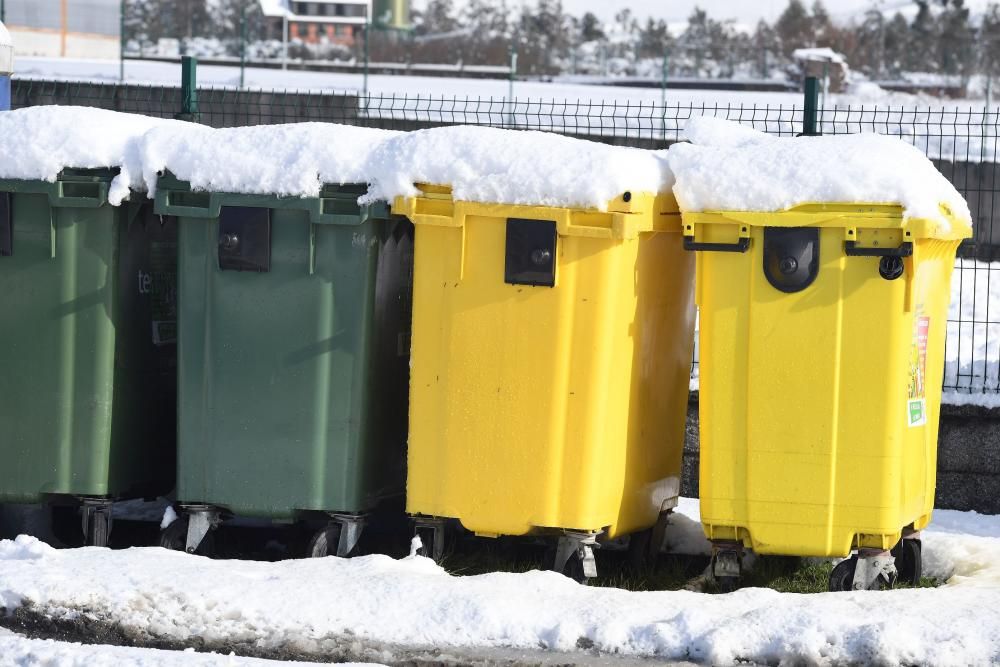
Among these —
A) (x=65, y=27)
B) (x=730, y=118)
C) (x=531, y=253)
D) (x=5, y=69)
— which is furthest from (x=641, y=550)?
(x=65, y=27)

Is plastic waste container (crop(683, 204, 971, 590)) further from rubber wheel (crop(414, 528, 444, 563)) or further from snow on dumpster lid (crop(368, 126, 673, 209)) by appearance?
rubber wheel (crop(414, 528, 444, 563))

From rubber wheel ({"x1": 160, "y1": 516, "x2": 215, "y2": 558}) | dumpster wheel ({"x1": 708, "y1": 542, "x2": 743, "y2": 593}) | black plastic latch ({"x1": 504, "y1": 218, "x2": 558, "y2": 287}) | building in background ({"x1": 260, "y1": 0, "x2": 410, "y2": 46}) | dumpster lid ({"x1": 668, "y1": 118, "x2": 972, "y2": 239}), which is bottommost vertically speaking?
rubber wheel ({"x1": 160, "y1": 516, "x2": 215, "y2": 558})

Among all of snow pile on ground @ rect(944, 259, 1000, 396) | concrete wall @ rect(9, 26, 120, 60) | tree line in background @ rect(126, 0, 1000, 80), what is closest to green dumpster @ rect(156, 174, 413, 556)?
snow pile on ground @ rect(944, 259, 1000, 396)

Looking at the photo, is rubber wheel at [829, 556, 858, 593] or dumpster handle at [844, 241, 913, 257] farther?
rubber wheel at [829, 556, 858, 593]

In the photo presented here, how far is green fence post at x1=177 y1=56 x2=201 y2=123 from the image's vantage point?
7363mm

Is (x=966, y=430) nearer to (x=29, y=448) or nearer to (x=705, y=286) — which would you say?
(x=705, y=286)

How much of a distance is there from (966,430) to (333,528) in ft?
9.93

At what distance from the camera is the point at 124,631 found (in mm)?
4336

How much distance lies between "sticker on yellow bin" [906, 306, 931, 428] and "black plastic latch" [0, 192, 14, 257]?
3.32 metres

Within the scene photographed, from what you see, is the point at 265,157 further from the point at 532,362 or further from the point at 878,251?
the point at 878,251

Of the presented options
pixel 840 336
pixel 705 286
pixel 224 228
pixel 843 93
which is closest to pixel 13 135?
pixel 224 228

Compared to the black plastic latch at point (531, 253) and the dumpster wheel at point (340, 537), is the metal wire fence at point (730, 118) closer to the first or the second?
the black plastic latch at point (531, 253)

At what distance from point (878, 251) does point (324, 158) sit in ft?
6.47

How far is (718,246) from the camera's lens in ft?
15.8
